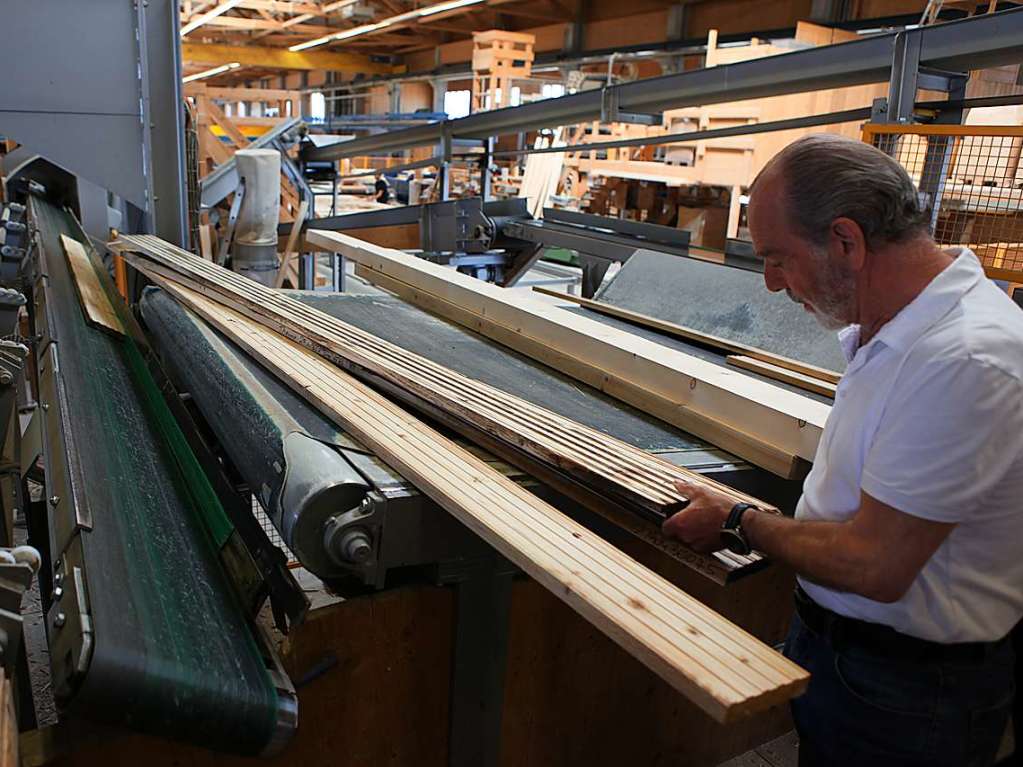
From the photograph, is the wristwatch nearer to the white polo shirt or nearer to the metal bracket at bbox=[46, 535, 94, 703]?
the white polo shirt

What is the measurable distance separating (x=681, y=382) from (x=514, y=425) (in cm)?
38

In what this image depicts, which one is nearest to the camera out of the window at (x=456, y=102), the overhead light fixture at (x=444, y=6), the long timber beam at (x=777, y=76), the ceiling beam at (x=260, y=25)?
the long timber beam at (x=777, y=76)

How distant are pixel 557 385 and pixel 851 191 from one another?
824 millimetres

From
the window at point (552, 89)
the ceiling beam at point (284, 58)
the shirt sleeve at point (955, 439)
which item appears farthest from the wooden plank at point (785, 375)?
the ceiling beam at point (284, 58)

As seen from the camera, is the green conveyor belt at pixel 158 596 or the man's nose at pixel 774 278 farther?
the man's nose at pixel 774 278

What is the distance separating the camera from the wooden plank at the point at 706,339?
172 cm

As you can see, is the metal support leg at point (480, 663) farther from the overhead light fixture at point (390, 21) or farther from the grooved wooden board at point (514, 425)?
the overhead light fixture at point (390, 21)

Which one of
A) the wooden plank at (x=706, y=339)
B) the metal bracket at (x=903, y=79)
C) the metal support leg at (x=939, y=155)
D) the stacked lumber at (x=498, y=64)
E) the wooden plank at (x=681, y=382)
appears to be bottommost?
the wooden plank at (x=706, y=339)

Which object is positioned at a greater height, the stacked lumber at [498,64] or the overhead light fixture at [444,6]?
the overhead light fixture at [444,6]

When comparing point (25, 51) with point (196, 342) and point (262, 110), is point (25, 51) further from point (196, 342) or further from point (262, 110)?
point (262, 110)

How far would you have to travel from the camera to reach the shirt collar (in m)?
0.88

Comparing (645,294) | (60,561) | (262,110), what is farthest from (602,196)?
(262,110)

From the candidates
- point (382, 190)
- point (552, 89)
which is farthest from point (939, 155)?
point (552, 89)

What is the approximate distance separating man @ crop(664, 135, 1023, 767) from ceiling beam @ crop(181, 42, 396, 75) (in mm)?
13585
